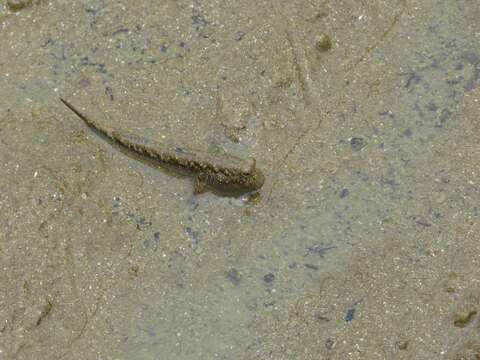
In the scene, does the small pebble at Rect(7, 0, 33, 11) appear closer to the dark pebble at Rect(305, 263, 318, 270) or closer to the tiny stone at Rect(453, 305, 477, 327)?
the dark pebble at Rect(305, 263, 318, 270)

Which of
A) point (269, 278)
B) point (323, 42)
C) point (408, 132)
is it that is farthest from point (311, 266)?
point (323, 42)

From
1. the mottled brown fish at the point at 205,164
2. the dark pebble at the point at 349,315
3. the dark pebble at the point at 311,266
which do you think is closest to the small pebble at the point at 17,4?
the mottled brown fish at the point at 205,164

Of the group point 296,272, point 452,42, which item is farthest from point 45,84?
point 452,42

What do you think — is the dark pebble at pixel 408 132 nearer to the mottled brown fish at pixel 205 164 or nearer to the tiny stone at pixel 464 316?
the mottled brown fish at pixel 205 164

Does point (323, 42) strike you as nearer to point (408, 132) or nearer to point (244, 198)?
point (408, 132)

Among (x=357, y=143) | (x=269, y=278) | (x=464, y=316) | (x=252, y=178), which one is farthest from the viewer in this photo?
(x=357, y=143)

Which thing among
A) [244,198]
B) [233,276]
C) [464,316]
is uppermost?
[464,316]
